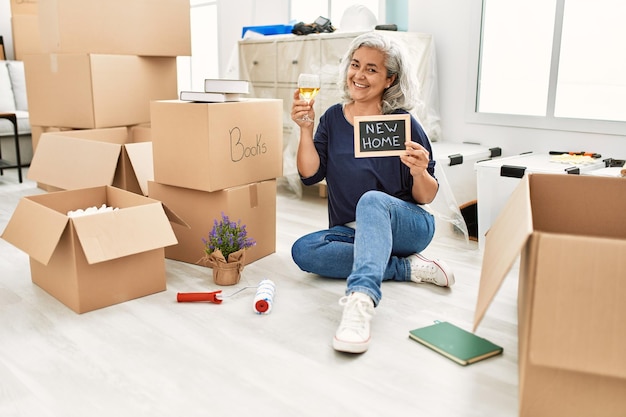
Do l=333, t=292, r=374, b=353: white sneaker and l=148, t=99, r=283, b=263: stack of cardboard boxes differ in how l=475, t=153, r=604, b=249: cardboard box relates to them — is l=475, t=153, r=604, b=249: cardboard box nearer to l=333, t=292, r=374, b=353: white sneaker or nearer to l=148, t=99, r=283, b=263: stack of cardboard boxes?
l=148, t=99, r=283, b=263: stack of cardboard boxes

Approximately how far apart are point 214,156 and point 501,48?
175 centimetres

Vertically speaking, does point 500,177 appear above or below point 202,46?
below

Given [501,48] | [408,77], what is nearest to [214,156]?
[408,77]

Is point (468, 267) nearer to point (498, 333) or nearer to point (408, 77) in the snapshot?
point (498, 333)

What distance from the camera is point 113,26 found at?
331 centimetres

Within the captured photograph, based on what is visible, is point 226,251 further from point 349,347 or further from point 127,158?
point 127,158

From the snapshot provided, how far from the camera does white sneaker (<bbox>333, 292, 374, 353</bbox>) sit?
62.4 inches

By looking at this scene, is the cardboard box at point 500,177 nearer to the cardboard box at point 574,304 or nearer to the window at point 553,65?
the window at point 553,65

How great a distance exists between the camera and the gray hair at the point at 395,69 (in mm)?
2033

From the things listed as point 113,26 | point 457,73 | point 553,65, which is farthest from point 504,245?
point 113,26

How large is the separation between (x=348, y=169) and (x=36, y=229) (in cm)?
107

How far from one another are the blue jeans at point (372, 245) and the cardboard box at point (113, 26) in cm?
191

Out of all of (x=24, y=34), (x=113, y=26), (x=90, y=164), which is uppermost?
(x=24, y=34)

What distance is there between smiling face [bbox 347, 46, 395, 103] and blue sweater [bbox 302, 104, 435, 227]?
0.43 ft
